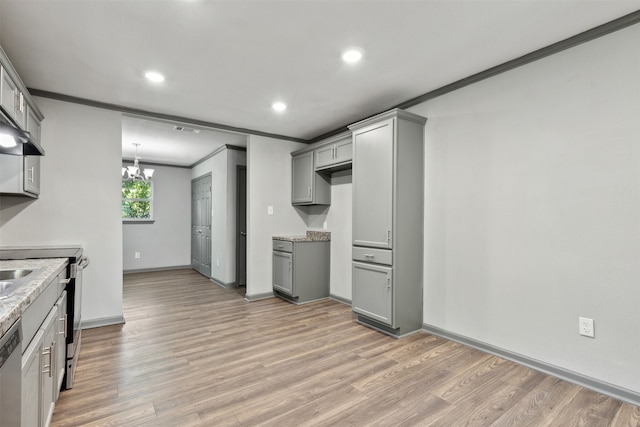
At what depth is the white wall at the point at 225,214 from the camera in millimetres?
5398

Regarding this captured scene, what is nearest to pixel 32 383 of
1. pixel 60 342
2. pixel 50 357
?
pixel 50 357

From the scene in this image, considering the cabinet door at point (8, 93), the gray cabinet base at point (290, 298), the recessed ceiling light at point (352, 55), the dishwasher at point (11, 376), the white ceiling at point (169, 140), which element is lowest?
the gray cabinet base at point (290, 298)

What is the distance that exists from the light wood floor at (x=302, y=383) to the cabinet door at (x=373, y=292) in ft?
0.65

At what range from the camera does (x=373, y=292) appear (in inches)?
129

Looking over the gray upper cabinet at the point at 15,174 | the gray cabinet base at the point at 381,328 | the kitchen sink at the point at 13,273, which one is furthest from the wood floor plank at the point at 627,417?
the gray upper cabinet at the point at 15,174

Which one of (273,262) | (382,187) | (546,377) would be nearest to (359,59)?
(382,187)

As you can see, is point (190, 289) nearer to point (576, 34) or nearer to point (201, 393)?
point (201, 393)

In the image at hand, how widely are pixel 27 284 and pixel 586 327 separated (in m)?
3.20

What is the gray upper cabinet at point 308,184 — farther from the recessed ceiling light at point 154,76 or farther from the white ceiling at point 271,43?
the recessed ceiling light at point 154,76

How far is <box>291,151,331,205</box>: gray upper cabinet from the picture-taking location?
4.47m

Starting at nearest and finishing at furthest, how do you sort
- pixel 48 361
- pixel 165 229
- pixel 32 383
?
1. pixel 32 383
2. pixel 48 361
3. pixel 165 229

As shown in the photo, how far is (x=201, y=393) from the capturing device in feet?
6.98

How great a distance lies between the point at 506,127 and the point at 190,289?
483 centimetres

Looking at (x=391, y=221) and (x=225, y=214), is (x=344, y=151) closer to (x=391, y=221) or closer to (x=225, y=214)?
(x=391, y=221)
